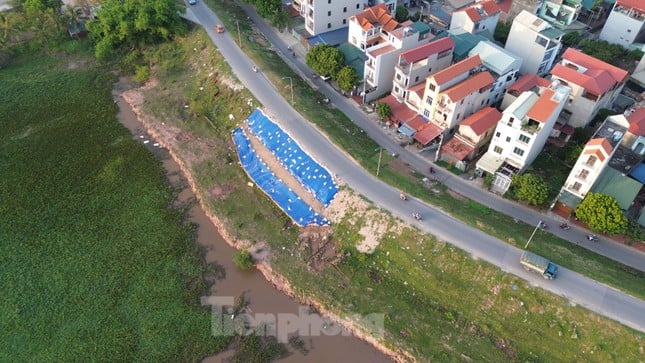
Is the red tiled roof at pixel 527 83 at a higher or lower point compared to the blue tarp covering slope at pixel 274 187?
higher

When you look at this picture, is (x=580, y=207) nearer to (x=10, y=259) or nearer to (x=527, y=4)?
(x=527, y=4)

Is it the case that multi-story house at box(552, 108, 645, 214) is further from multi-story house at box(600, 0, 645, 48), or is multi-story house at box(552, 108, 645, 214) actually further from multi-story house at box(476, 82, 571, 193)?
multi-story house at box(600, 0, 645, 48)

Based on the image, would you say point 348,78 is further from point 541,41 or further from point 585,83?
point 585,83

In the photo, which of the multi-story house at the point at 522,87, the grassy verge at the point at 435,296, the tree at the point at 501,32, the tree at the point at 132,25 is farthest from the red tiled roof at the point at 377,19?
the tree at the point at 132,25

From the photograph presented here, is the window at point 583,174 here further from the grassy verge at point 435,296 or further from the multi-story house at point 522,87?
the multi-story house at point 522,87

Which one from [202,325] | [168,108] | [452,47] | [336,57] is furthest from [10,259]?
[452,47]

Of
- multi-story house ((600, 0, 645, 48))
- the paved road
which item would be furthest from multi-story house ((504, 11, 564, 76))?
the paved road
